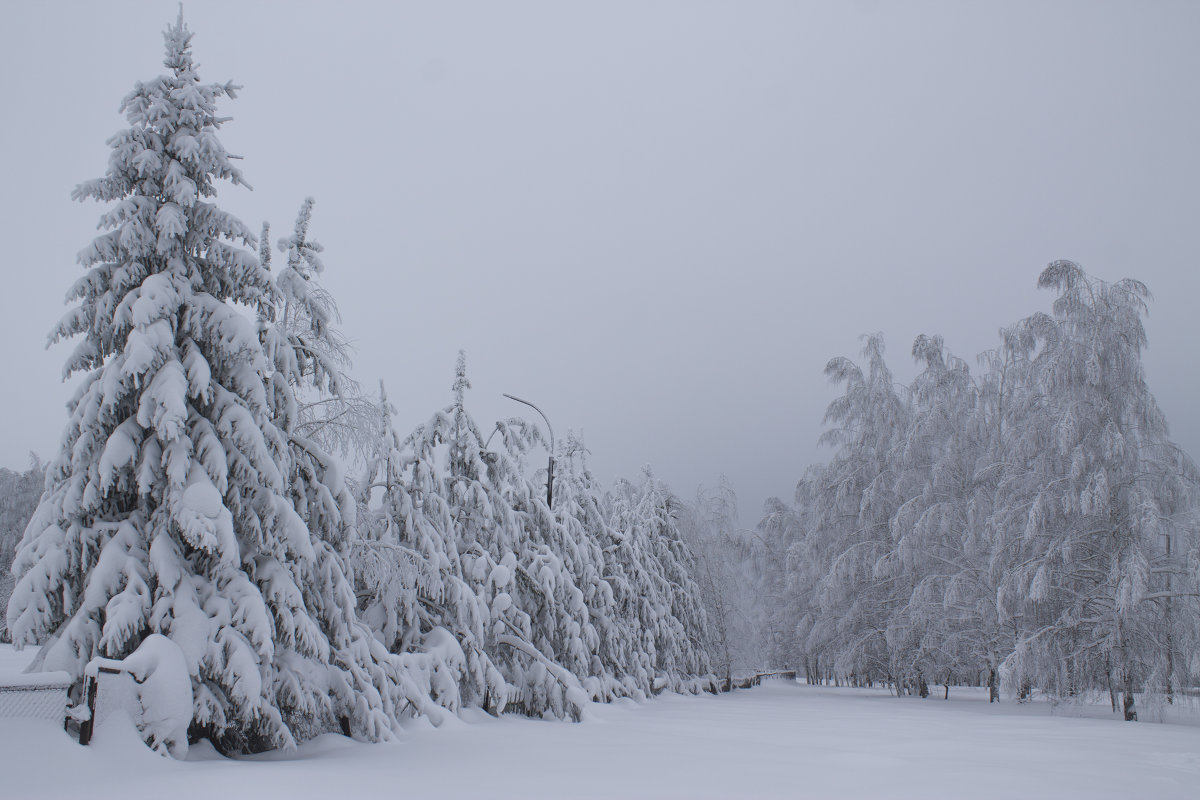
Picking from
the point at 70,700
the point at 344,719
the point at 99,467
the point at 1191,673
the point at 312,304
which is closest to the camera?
the point at 70,700

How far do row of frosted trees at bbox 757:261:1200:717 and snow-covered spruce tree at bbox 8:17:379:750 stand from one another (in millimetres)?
20084

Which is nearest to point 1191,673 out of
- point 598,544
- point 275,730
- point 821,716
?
A: point 821,716

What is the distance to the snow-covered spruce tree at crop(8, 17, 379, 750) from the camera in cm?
895

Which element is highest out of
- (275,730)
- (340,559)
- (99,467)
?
(99,467)

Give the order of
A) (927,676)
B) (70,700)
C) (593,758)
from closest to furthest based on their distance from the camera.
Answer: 1. (70,700)
2. (593,758)
3. (927,676)

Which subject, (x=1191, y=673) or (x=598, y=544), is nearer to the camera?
(x=1191, y=673)

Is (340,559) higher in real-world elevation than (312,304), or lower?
lower

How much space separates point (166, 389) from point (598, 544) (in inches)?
710

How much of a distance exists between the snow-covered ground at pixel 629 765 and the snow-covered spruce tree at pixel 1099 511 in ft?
20.5

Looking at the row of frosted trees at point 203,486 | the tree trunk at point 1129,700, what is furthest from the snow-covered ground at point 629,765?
the tree trunk at point 1129,700

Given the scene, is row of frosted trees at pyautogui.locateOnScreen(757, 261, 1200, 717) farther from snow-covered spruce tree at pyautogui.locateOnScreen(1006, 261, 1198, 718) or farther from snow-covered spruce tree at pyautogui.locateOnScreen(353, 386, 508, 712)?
snow-covered spruce tree at pyautogui.locateOnScreen(353, 386, 508, 712)

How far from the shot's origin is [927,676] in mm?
31062

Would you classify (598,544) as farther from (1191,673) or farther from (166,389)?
(166,389)

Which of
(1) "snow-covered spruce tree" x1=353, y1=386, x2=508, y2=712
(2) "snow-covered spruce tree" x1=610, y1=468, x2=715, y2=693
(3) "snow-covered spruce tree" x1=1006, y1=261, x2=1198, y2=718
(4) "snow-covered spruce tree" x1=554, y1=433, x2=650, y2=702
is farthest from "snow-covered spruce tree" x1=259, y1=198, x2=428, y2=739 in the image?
(3) "snow-covered spruce tree" x1=1006, y1=261, x2=1198, y2=718
